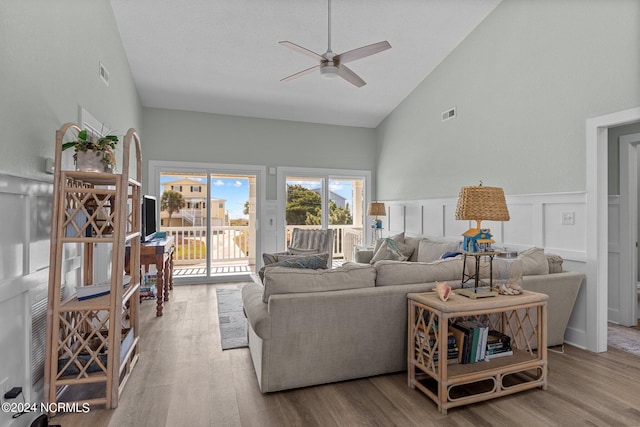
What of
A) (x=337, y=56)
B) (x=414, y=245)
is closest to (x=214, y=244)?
(x=414, y=245)

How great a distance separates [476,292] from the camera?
2.33 metres

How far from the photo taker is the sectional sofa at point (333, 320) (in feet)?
7.39

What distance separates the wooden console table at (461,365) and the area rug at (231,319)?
63.2 inches

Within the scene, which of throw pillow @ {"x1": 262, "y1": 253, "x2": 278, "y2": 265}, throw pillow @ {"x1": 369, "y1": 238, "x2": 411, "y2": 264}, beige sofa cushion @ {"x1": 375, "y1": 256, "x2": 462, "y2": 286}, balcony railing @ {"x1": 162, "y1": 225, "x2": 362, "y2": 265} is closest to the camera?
beige sofa cushion @ {"x1": 375, "y1": 256, "x2": 462, "y2": 286}

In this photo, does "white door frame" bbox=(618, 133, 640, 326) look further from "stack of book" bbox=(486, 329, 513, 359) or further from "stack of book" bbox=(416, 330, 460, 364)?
"stack of book" bbox=(416, 330, 460, 364)

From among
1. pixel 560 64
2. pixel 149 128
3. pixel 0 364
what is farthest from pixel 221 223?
pixel 560 64

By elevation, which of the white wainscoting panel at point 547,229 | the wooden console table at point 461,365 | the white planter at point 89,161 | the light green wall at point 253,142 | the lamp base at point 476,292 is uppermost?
the light green wall at point 253,142

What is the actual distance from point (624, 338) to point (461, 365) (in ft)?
7.49

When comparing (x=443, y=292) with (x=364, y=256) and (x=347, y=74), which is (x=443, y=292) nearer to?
(x=347, y=74)

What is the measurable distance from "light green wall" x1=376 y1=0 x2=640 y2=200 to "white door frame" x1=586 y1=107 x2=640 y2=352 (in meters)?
0.12

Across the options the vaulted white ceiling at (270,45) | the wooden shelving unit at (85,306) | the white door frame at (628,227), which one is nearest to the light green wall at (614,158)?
the white door frame at (628,227)

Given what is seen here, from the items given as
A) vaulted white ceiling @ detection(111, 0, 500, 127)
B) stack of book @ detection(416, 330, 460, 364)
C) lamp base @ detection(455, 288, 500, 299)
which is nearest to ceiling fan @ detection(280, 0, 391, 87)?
vaulted white ceiling @ detection(111, 0, 500, 127)

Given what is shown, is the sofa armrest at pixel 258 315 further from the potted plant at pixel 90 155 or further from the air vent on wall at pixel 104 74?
the air vent on wall at pixel 104 74

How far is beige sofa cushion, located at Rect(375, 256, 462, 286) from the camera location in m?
2.52
